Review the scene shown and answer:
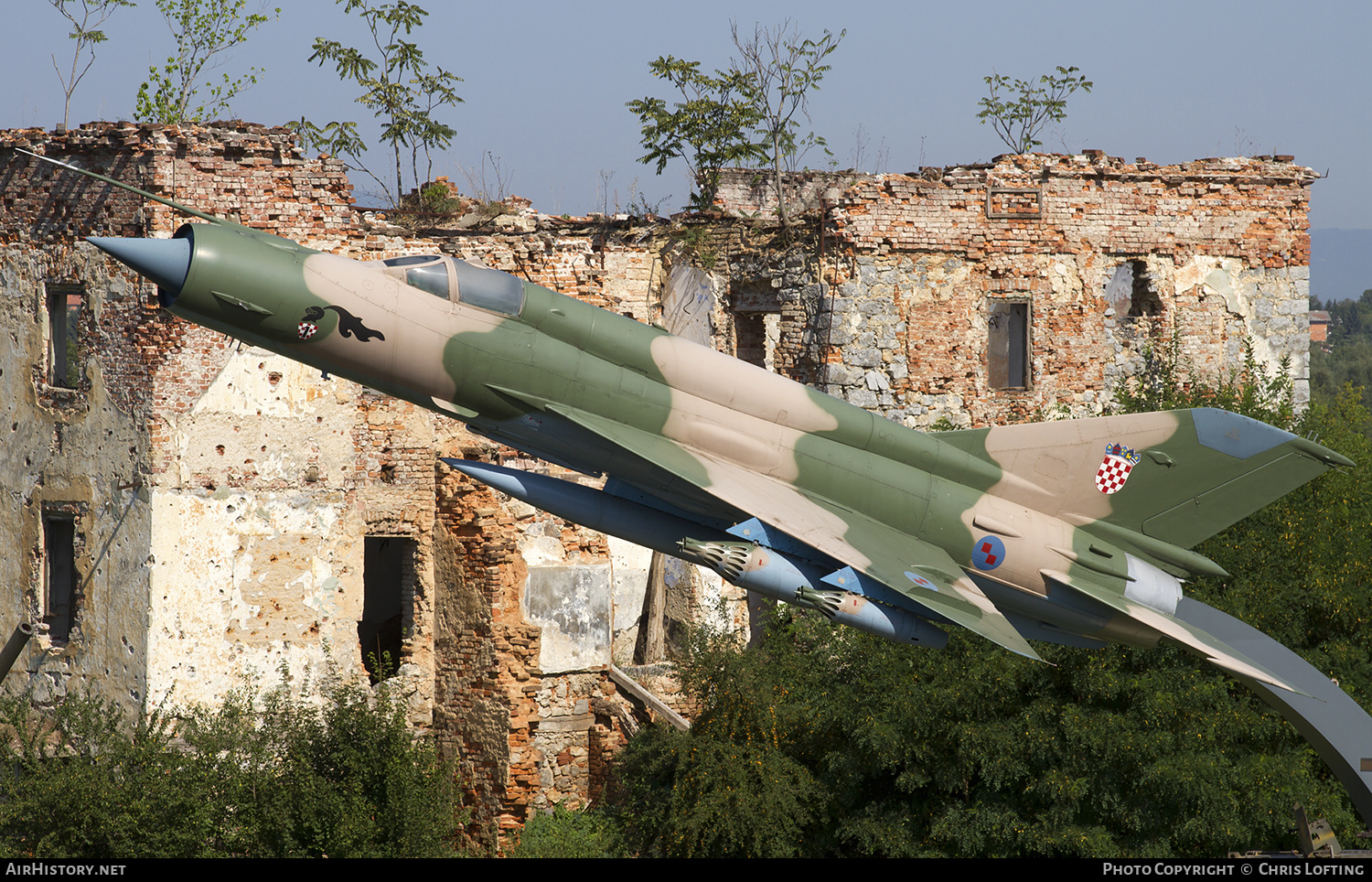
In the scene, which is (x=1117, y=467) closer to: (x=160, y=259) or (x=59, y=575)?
(x=160, y=259)

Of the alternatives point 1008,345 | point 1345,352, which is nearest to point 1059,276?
point 1008,345

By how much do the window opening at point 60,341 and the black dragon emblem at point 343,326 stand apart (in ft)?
25.2

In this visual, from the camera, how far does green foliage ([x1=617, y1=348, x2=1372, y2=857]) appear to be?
50.6 feet

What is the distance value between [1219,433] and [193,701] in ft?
39.8

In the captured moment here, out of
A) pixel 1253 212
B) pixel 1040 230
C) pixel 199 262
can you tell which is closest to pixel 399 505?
pixel 199 262

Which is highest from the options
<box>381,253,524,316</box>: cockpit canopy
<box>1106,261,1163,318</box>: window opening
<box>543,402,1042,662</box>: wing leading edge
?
<box>1106,261,1163,318</box>: window opening

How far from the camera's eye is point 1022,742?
15711mm

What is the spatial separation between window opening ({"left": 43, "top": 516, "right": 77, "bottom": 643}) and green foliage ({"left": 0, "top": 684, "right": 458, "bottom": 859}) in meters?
1.01

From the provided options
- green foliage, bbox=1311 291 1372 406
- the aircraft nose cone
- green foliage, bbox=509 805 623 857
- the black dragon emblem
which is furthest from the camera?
green foliage, bbox=1311 291 1372 406

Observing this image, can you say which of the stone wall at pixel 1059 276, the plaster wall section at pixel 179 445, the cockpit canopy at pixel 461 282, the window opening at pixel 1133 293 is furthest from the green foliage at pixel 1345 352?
the cockpit canopy at pixel 461 282

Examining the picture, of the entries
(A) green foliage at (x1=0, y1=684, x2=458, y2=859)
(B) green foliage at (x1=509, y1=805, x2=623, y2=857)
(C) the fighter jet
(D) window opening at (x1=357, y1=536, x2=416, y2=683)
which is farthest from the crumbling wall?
(A) green foliage at (x1=0, y1=684, x2=458, y2=859)

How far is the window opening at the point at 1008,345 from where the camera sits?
20.4 metres

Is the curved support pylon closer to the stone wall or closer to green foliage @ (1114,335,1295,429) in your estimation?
green foliage @ (1114,335,1295,429)

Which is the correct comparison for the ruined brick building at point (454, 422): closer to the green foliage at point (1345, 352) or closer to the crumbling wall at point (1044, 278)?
the crumbling wall at point (1044, 278)
